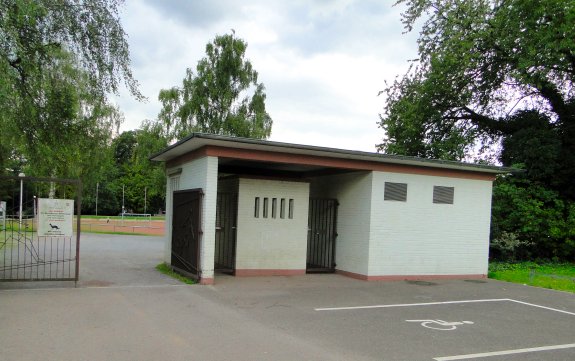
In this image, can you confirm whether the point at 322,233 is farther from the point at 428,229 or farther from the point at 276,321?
the point at 276,321

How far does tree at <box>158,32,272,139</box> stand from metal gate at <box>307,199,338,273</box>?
48.4 feet

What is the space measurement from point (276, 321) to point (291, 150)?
4.97 meters

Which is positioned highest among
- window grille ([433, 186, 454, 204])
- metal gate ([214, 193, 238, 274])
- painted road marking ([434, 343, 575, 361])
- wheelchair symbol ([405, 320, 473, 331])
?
window grille ([433, 186, 454, 204])

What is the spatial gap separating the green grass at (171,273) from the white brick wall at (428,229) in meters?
4.70

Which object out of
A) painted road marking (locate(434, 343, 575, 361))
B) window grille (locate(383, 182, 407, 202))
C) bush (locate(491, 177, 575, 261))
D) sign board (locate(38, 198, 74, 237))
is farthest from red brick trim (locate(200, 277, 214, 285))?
bush (locate(491, 177, 575, 261))

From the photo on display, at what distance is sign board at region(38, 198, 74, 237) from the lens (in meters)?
9.77

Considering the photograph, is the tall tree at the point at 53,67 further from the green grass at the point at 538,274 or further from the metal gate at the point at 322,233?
the green grass at the point at 538,274

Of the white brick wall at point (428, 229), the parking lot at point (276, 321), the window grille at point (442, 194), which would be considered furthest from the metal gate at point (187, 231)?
the window grille at point (442, 194)

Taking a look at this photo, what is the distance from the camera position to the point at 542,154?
19234mm

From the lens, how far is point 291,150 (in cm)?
1155

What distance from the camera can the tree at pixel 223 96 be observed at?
1131 inches

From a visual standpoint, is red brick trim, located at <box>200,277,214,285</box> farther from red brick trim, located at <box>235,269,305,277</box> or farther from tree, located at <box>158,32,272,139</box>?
tree, located at <box>158,32,272,139</box>

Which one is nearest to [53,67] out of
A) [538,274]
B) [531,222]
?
[538,274]

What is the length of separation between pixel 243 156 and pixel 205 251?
2.38m
